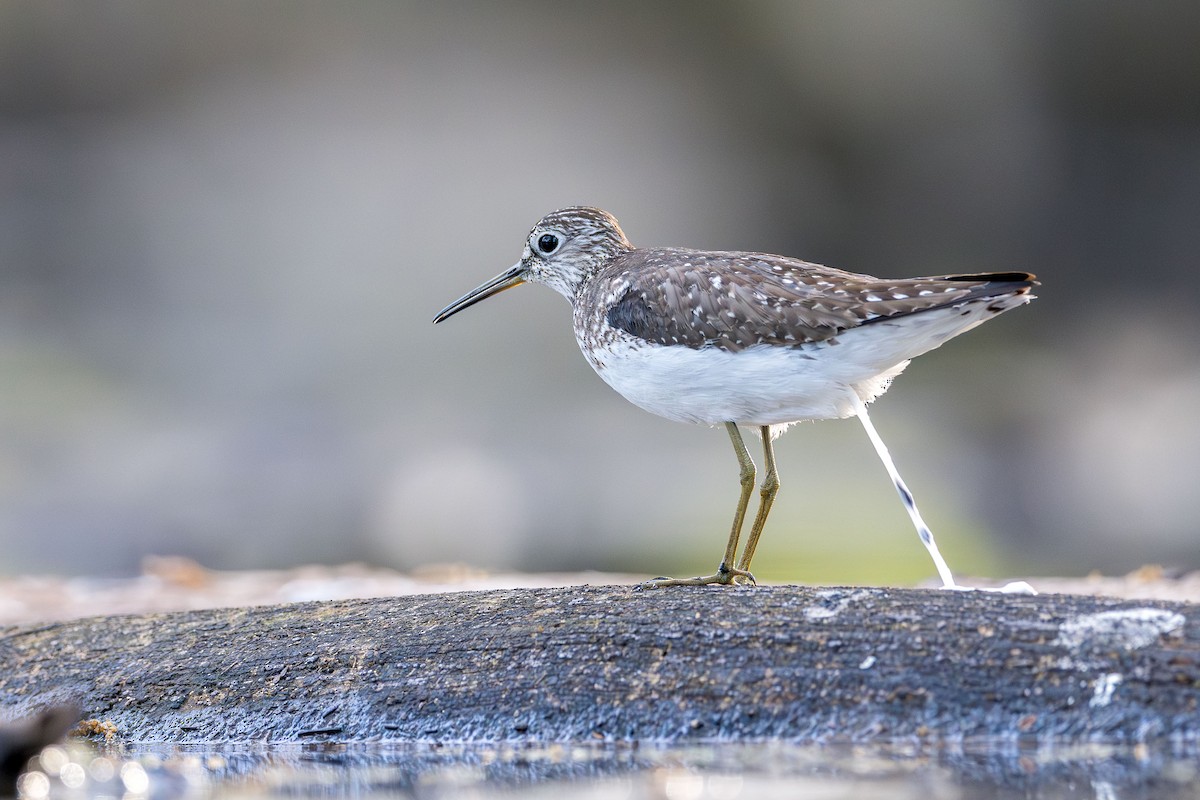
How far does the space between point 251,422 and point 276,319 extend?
61.9 inches

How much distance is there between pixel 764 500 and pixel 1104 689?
6.98ft

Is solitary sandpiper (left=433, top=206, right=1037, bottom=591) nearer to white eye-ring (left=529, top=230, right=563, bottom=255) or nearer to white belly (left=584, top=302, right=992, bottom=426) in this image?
white belly (left=584, top=302, right=992, bottom=426)

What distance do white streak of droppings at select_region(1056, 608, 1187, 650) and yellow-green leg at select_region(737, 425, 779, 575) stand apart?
179 cm

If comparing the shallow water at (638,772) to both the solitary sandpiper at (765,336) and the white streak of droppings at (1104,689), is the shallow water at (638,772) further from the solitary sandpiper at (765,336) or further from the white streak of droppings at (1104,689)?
the solitary sandpiper at (765,336)

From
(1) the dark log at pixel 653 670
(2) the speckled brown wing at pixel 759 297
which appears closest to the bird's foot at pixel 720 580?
(1) the dark log at pixel 653 670

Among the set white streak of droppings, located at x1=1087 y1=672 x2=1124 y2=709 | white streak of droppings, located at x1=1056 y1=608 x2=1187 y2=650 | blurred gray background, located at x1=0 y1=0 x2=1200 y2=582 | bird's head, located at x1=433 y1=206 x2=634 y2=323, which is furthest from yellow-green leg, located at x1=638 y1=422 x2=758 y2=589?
blurred gray background, located at x1=0 y1=0 x2=1200 y2=582

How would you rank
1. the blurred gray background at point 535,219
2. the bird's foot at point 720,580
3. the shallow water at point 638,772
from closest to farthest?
the shallow water at point 638,772
the bird's foot at point 720,580
the blurred gray background at point 535,219

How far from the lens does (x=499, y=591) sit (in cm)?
503

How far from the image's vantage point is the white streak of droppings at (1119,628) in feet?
12.6

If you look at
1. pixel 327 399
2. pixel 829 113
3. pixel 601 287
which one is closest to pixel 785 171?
pixel 829 113

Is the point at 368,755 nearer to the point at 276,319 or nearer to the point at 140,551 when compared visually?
the point at 140,551

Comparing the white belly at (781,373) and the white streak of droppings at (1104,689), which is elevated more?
the white belly at (781,373)

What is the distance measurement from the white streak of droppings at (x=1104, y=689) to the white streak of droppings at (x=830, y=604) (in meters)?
0.83

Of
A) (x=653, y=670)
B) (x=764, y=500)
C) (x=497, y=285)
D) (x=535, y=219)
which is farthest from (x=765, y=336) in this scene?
(x=535, y=219)
